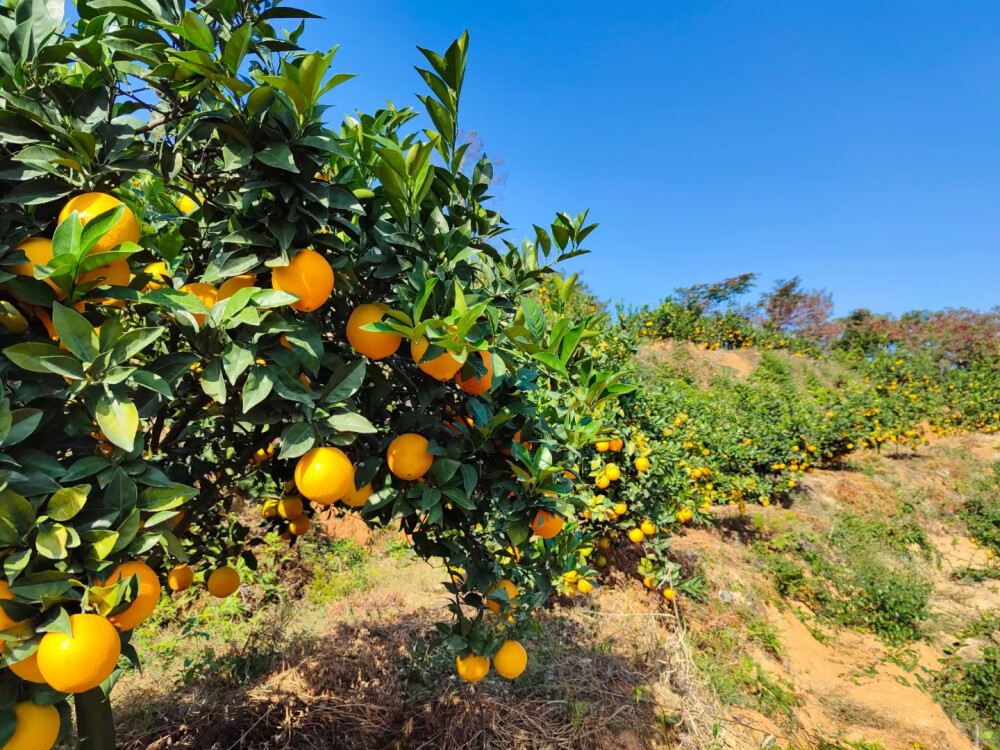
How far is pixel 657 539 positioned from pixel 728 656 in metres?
0.91

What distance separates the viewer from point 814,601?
462 centimetres

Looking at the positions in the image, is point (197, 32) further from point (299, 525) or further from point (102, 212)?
point (299, 525)

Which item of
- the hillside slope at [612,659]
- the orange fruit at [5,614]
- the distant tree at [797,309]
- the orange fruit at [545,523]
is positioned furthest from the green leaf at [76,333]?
the distant tree at [797,309]

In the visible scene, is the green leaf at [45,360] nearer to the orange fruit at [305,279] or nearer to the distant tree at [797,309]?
the orange fruit at [305,279]

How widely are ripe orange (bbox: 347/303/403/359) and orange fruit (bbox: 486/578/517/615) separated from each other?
0.71 meters

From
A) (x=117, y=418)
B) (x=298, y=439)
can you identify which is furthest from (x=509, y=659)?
(x=117, y=418)

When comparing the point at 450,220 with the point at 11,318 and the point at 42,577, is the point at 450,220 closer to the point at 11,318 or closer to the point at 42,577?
the point at 11,318

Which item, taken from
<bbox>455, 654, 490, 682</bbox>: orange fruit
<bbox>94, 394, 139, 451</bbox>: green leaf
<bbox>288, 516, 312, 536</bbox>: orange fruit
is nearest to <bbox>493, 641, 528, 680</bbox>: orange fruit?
<bbox>455, 654, 490, 682</bbox>: orange fruit

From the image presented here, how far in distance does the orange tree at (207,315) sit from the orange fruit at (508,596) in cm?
11

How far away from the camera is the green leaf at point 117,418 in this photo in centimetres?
70

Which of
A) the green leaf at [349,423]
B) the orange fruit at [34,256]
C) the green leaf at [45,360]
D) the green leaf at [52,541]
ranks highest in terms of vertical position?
the orange fruit at [34,256]

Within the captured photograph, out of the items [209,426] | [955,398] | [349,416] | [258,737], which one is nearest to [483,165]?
[349,416]

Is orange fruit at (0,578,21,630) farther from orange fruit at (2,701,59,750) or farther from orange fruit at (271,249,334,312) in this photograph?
orange fruit at (271,249,334,312)

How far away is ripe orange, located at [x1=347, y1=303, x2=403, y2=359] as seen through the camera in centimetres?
91
